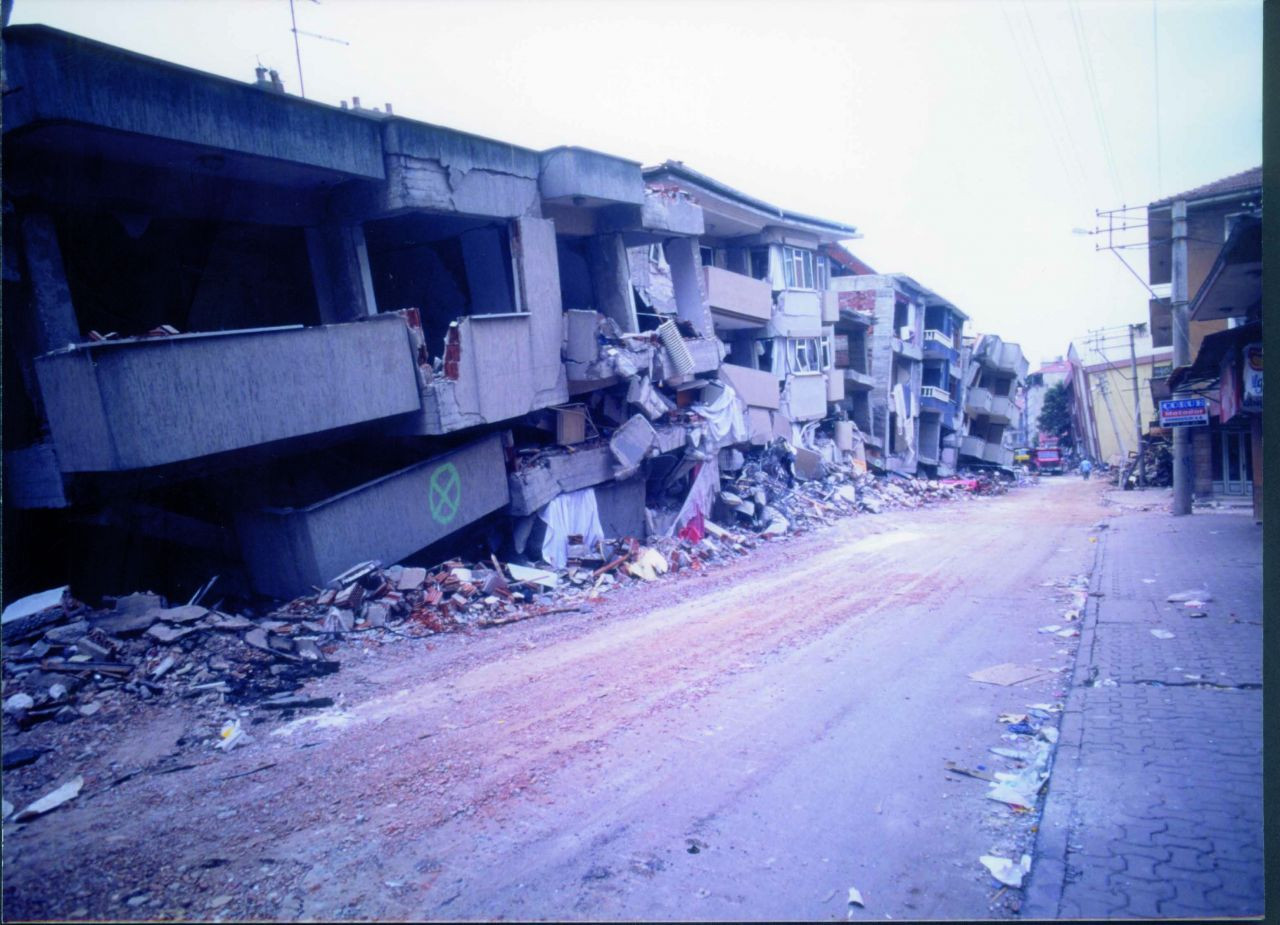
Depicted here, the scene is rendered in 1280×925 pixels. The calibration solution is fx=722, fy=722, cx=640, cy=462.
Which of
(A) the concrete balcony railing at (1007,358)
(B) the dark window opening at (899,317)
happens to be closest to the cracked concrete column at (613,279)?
(B) the dark window opening at (899,317)

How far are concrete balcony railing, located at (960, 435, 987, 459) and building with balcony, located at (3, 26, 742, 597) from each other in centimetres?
3076

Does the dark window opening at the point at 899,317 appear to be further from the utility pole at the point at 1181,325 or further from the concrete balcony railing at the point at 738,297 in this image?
the utility pole at the point at 1181,325

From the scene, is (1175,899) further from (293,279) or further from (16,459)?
(293,279)

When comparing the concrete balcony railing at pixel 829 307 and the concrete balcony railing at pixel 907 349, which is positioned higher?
the concrete balcony railing at pixel 829 307

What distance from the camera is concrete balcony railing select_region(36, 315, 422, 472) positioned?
6812 mm

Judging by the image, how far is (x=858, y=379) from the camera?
30016 mm

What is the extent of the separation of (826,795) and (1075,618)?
5886 mm

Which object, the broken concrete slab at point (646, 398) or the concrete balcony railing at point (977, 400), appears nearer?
the broken concrete slab at point (646, 398)

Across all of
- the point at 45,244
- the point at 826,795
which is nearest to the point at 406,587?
the point at 45,244

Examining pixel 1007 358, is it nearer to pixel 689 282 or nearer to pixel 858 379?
pixel 858 379

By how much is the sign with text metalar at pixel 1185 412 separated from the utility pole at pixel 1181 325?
364 millimetres

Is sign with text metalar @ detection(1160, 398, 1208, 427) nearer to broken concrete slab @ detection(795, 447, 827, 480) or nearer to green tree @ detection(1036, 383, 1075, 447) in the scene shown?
broken concrete slab @ detection(795, 447, 827, 480)

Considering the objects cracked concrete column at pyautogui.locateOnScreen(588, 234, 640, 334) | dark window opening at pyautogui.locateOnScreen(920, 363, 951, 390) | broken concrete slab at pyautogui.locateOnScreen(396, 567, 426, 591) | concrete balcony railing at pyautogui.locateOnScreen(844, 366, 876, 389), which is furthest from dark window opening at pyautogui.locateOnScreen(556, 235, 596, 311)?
dark window opening at pyautogui.locateOnScreen(920, 363, 951, 390)

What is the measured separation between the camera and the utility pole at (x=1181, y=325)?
52.4 ft
